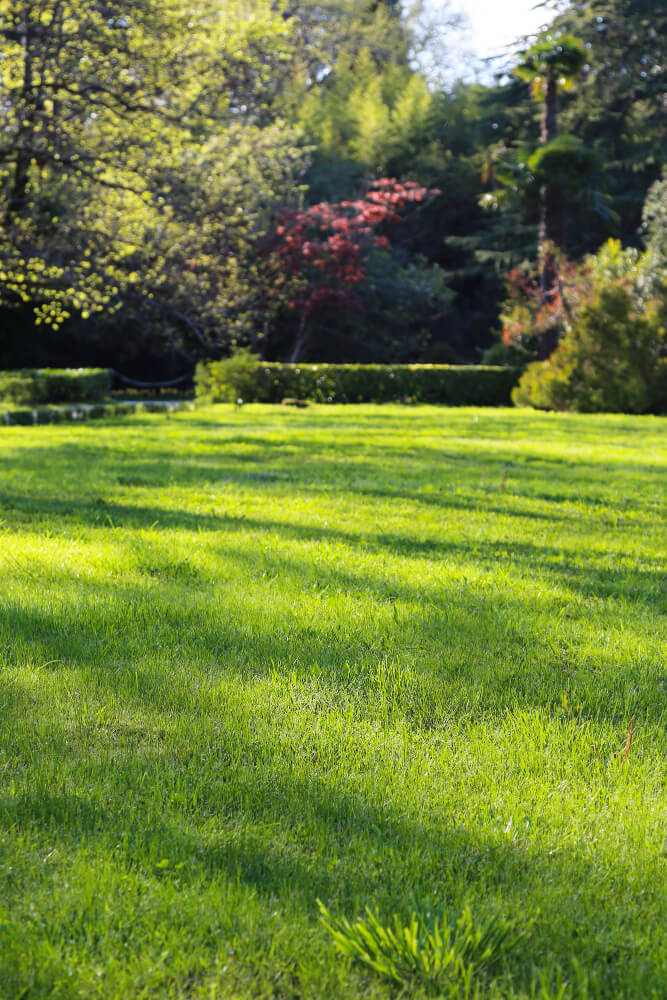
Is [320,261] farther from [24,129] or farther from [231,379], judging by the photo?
[24,129]

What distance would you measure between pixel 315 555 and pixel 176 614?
1219mm

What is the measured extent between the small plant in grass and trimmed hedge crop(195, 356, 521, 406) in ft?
66.9

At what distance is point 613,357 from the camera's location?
1911 centimetres

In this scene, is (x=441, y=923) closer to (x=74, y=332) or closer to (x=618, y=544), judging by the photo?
(x=618, y=544)

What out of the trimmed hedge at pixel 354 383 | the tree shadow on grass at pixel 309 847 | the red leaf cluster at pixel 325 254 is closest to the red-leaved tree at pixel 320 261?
the red leaf cluster at pixel 325 254

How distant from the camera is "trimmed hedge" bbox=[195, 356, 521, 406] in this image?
2212cm

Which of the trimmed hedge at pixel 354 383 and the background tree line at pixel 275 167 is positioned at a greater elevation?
the background tree line at pixel 275 167

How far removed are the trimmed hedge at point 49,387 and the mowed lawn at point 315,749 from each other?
1238 cm

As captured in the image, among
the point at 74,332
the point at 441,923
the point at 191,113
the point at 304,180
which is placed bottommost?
the point at 441,923

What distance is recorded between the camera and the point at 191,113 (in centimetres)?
1327

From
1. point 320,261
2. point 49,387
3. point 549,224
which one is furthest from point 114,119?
point 549,224

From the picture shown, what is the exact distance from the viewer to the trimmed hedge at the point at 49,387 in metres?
17.2

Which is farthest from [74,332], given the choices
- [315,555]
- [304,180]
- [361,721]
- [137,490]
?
[361,721]

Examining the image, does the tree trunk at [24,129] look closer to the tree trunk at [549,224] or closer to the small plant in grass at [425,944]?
the small plant in grass at [425,944]
